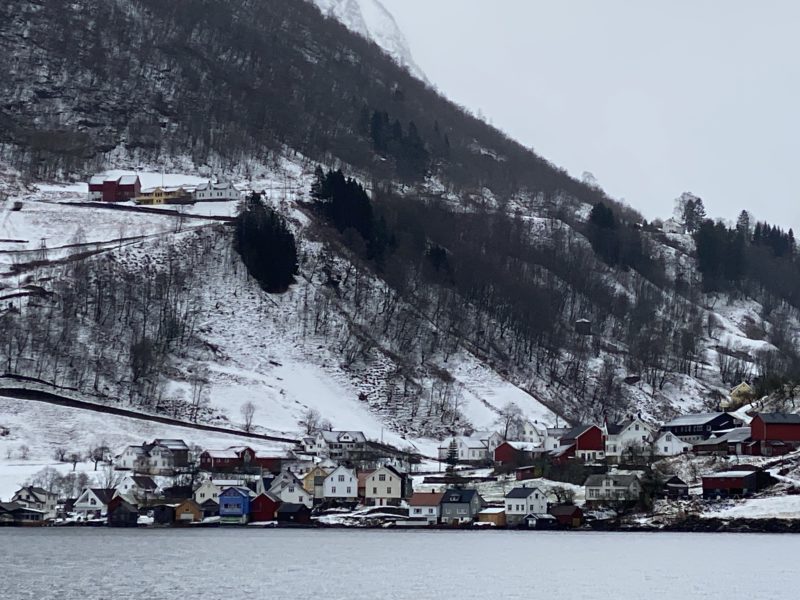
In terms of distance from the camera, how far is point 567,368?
433ft

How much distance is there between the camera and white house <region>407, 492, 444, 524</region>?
3447 inches

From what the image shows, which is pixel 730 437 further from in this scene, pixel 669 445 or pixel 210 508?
pixel 210 508

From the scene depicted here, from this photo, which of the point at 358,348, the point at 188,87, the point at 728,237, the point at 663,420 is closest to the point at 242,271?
the point at 358,348

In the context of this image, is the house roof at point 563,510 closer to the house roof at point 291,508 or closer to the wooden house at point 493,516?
→ the wooden house at point 493,516

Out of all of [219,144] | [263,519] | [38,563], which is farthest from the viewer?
[219,144]

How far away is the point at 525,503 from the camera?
85.6 meters

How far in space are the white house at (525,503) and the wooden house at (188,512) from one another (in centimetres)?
2000

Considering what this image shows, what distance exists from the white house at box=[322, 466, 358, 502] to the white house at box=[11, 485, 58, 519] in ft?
60.4

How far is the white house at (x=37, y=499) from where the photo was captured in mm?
85312

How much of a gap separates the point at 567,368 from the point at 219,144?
60.5 meters

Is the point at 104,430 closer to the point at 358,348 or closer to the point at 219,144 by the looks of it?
the point at 358,348

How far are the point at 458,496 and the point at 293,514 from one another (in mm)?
10888

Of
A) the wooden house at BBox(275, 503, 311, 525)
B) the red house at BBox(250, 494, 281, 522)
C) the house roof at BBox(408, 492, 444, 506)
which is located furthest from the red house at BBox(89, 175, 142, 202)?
the house roof at BBox(408, 492, 444, 506)

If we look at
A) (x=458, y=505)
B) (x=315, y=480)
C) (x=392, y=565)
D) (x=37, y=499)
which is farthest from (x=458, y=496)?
(x=392, y=565)
